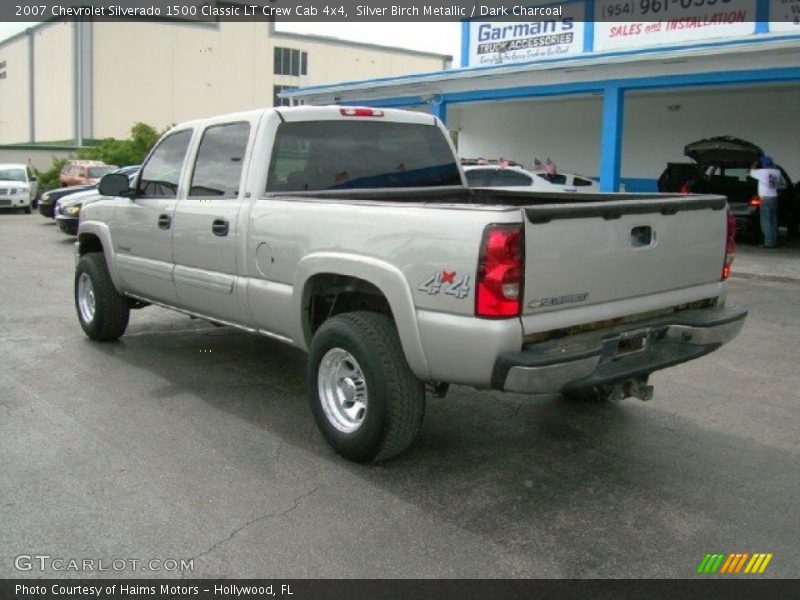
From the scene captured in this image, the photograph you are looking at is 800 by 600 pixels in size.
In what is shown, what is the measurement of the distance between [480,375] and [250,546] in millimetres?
1290

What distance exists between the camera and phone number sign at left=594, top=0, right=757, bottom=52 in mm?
15727

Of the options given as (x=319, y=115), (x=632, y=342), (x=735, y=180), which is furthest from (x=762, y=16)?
(x=632, y=342)

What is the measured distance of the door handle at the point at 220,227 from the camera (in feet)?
17.4

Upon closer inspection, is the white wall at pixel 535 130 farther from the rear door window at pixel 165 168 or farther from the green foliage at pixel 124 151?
the rear door window at pixel 165 168

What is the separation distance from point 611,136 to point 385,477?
43.4 ft

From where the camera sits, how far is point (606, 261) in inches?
159

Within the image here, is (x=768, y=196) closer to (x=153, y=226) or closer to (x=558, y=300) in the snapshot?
(x=153, y=226)

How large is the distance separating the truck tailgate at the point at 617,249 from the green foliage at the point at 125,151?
3320cm

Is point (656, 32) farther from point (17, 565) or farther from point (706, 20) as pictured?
point (17, 565)

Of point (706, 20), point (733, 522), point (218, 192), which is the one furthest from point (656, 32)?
point (733, 522)

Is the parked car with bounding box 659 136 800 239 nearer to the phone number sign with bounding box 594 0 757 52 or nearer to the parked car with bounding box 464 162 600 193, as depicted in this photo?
the phone number sign with bounding box 594 0 757 52

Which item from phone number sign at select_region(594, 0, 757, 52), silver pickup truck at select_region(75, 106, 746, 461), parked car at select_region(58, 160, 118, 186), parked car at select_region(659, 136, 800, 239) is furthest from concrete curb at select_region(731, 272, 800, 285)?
parked car at select_region(58, 160, 118, 186)

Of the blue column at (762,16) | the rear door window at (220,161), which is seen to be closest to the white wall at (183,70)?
the blue column at (762,16)

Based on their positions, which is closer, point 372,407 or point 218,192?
point 372,407
